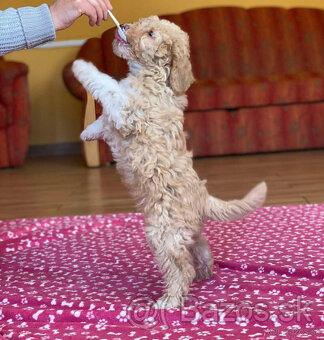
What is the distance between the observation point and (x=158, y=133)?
1795 millimetres

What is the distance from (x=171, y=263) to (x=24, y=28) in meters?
0.72

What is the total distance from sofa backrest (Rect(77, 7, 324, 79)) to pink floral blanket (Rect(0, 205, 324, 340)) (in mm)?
2558

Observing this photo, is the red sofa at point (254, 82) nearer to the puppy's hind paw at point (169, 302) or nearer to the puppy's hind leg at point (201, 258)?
the puppy's hind leg at point (201, 258)

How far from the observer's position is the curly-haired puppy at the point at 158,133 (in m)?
1.75

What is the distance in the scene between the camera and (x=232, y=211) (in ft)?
6.36

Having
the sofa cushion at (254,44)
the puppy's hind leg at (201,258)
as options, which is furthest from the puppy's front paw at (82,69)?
the sofa cushion at (254,44)

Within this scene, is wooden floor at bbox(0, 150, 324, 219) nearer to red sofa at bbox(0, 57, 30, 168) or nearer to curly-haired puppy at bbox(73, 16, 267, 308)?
red sofa at bbox(0, 57, 30, 168)

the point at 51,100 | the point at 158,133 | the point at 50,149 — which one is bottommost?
the point at 50,149

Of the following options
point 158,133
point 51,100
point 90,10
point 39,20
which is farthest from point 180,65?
point 51,100

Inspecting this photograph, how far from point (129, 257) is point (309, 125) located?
2.96m

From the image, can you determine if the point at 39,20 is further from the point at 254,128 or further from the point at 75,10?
the point at 254,128

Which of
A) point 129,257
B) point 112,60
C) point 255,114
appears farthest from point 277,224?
point 255,114

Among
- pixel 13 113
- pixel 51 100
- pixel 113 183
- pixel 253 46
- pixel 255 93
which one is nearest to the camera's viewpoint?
pixel 113 183

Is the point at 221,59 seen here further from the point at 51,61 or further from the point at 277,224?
the point at 277,224
